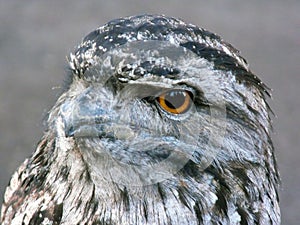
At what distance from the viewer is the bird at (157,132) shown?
2645 millimetres

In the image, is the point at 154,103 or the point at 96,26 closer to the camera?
the point at 154,103

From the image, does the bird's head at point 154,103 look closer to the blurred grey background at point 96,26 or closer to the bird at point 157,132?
the bird at point 157,132

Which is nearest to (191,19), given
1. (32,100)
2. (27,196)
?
(32,100)

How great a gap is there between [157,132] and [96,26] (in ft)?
12.2

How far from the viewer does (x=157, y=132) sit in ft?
8.84

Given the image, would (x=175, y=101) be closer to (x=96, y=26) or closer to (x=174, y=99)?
(x=174, y=99)

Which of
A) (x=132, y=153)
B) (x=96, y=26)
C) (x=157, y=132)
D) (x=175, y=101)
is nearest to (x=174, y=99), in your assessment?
(x=175, y=101)

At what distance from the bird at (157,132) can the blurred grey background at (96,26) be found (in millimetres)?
2416

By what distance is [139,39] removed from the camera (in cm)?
273

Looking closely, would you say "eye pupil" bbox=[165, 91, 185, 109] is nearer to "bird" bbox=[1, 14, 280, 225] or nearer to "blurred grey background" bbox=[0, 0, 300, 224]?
Result: "bird" bbox=[1, 14, 280, 225]

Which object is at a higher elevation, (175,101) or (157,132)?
(175,101)

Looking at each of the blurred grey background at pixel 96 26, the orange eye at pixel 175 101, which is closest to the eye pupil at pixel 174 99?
the orange eye at pixel 175 101

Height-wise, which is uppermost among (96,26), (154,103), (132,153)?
(96,26)

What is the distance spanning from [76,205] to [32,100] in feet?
9.41
